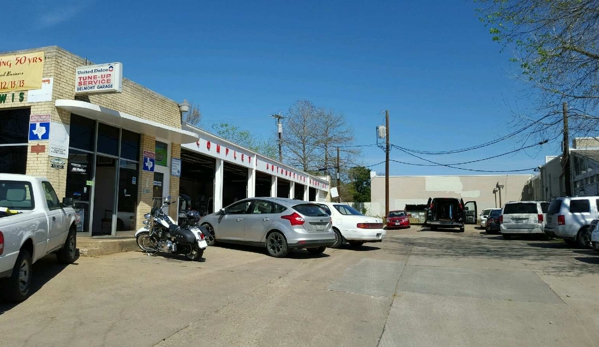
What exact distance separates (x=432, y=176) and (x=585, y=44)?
43.5m

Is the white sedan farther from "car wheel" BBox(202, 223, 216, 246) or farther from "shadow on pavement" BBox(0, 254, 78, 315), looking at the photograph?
"shadow on pavement" BBox(0, 254, 78, 315)

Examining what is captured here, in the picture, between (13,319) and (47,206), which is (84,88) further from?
(13,319)

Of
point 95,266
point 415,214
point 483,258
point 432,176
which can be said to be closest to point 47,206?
point 95,266

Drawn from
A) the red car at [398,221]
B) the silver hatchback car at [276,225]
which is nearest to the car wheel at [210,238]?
the silver hatchback car at [276,225]

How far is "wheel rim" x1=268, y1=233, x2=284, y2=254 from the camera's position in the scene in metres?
11.8

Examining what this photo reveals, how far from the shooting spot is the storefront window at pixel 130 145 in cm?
1377

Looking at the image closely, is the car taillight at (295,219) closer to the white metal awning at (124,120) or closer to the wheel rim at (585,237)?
the white metal awning at (124,120)

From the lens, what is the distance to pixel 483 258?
1311 cm

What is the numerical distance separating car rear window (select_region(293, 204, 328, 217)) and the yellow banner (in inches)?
278

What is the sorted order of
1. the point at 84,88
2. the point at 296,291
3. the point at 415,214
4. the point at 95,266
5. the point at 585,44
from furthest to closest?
the point at 415,214
the point at 585,44
the point at 84,88
the point at 95,266
the point at 296,291

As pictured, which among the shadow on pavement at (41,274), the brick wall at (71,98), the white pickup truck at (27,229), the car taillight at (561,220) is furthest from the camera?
the car taillight at (561,220)

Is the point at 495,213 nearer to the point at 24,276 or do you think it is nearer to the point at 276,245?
the point at 276,245

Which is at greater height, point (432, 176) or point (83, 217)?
point (432, 176)

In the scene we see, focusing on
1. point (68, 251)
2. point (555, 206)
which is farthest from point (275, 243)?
point (555, 206)
